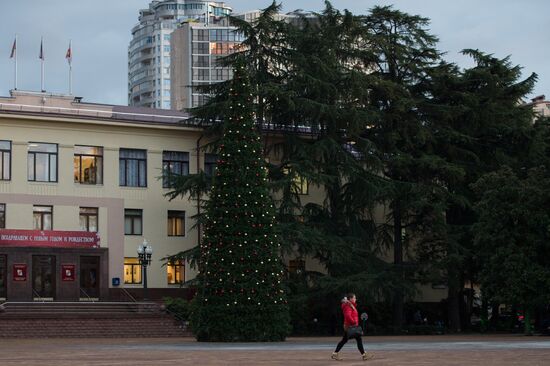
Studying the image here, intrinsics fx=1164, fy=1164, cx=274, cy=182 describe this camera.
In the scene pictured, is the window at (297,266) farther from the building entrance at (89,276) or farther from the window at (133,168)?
the building entrance at (89,276)

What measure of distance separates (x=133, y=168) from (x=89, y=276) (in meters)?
6.41

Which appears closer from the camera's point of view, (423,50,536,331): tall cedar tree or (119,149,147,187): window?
(423,50,536,331): tall cedar tree

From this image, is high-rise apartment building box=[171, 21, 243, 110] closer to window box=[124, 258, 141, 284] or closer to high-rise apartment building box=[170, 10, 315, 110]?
high-rise apartment building box=[170, 10, 315, 110]

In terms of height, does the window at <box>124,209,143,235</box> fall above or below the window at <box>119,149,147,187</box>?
below

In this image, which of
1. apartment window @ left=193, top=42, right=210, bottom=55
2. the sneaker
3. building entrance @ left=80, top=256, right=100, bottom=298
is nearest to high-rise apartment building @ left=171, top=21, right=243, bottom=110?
apartment window @ left=193, top=42, right=210, bottom=55

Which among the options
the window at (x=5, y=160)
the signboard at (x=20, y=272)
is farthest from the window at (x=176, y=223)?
the window at (x=5, y=160)

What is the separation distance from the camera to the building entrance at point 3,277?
57.5 metres

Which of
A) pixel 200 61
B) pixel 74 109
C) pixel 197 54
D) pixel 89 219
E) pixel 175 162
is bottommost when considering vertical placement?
pixel 89 219

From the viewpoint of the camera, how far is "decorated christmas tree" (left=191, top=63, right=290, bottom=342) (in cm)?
4172

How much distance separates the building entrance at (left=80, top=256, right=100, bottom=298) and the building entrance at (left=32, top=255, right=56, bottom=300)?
62.3 inches

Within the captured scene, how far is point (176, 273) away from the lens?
206 feet

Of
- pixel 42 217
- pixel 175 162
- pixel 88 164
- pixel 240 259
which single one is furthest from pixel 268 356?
pixel 175 162

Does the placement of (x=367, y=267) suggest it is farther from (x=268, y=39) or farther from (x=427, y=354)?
(x=427, y=354)

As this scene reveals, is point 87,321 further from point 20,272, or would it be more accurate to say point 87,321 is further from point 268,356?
point 268,356
